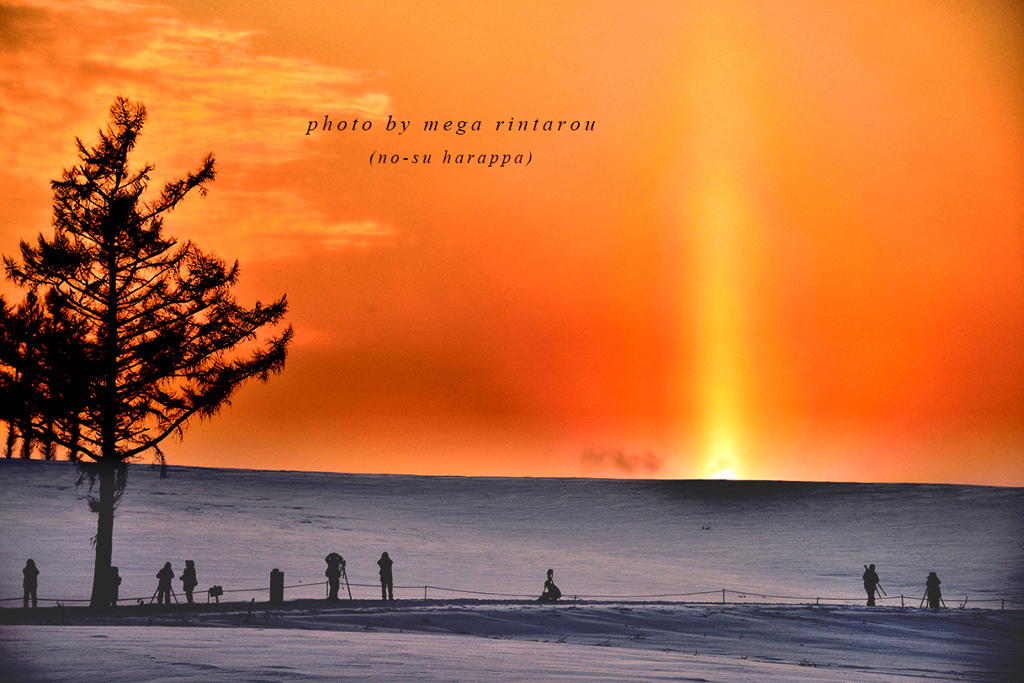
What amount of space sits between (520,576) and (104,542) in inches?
667

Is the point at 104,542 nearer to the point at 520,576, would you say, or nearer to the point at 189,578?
the point at 189,578

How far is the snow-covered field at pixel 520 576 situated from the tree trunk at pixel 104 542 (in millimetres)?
783

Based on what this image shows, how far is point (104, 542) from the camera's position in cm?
2336

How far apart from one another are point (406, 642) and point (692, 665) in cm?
367

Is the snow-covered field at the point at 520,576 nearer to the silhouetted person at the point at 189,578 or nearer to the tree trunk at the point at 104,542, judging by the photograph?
the tree trunk at the point at 104,542

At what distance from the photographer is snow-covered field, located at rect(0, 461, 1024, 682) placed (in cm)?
1252

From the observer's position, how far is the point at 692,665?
13.3 m

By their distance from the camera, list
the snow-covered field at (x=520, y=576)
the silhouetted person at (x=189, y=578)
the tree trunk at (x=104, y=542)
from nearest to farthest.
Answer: the snow-covered field at (x=520, y=576) → the tree trunk at (x=104, y=542) → the silhouetted person at (x=189, y=578)

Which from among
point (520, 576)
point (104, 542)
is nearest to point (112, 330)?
point (104, 542)

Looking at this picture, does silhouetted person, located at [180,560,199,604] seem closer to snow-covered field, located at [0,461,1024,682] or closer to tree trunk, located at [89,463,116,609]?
snow-covered field, located at [0,461,1024,682]

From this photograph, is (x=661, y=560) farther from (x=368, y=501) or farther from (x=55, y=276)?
(x=55, y=276)

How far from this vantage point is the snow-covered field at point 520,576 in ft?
41.1

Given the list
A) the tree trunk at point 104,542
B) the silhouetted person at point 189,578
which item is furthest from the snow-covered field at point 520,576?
the silhouetted person at point 189,578

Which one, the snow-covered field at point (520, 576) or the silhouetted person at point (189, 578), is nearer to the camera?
the snow-covered field at point (520, 576)
